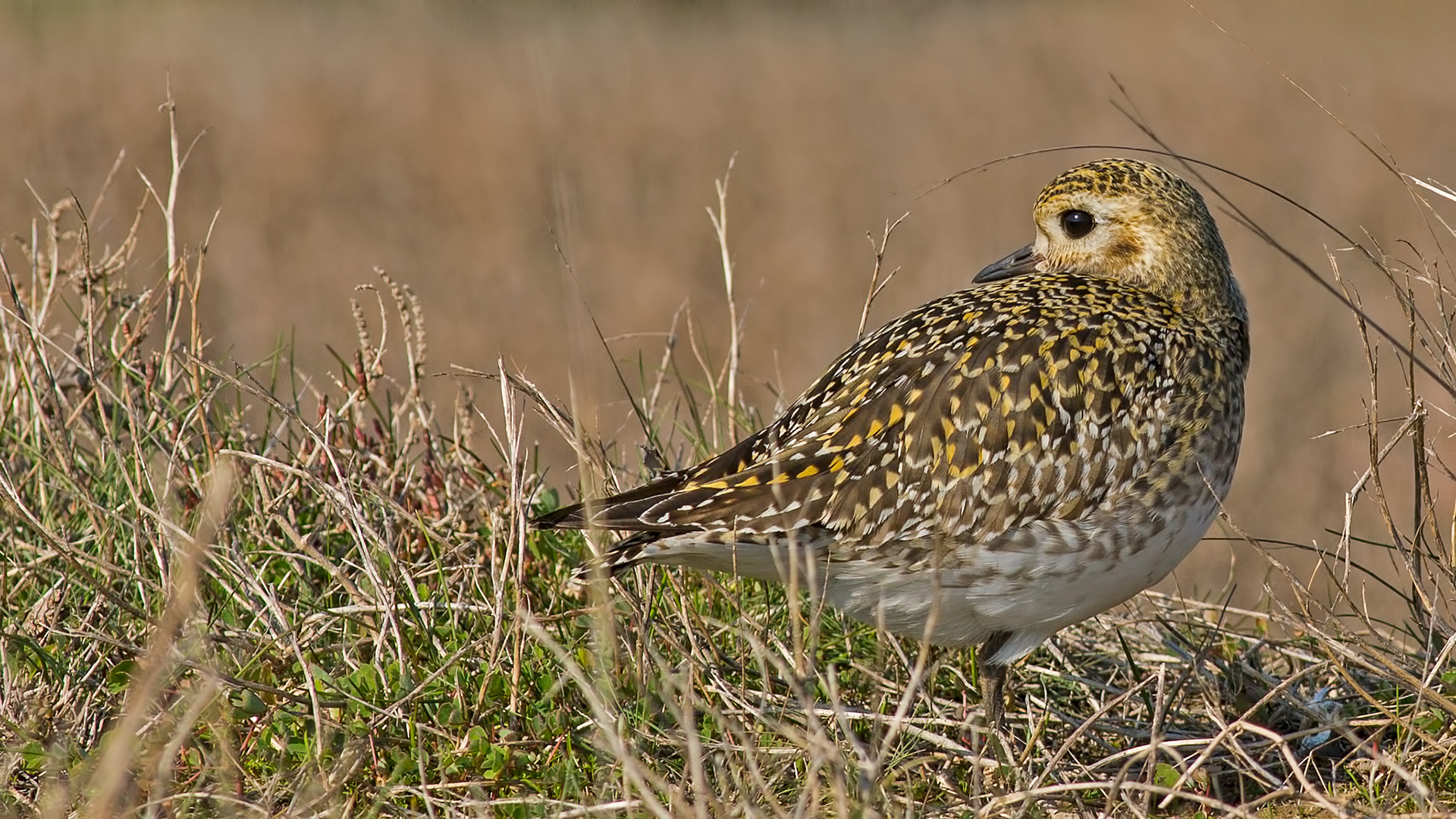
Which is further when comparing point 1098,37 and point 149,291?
point 1098,37

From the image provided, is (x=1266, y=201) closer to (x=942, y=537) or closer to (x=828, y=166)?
(x=828, y=166)

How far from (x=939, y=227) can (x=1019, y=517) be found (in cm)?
1158

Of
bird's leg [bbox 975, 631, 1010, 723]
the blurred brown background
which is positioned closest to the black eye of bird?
bird's leg [bbox 975, 631, 1010, 723]

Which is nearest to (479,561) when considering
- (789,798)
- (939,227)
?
(789,798)

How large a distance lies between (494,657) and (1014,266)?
2263 millimetres

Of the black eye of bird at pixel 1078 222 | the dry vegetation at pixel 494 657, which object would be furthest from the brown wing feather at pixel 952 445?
the black eye of bird at pixel 1078 222

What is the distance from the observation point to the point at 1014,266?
216 inches

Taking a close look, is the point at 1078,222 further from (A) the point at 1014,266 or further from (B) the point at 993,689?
(B) the point at 993,689

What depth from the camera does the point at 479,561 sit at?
16.4 feet

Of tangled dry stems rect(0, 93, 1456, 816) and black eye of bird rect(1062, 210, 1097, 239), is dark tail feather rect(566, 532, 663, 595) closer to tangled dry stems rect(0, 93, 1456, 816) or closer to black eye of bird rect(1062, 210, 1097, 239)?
tangled dry stems rect(0, 93, 1456, 816)

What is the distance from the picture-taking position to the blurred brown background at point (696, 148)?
15102 millimetres

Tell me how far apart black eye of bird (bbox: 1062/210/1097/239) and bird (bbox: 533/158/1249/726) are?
1.75 feet

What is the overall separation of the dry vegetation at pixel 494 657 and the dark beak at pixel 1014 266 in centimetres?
106

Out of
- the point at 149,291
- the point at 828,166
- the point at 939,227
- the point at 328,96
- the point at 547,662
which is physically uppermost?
the point at 328,96
